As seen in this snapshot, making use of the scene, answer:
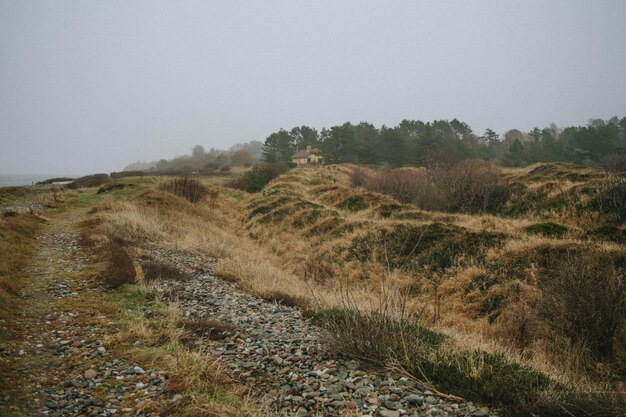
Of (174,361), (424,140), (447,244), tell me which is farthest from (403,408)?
(424,140)

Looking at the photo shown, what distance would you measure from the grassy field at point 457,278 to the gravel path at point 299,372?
425 mm

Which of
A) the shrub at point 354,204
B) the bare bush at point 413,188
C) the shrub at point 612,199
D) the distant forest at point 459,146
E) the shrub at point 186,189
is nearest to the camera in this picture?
the shrub at point 612,199

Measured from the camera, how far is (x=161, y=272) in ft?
37.7

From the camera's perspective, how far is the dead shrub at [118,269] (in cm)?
1018

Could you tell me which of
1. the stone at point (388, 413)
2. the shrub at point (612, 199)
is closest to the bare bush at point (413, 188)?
the shrub at point (612, 199)

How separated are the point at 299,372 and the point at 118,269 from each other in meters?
7.62

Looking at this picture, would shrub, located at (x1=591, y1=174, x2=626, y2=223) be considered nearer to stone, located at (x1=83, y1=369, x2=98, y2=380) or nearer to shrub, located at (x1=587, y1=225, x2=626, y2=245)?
shrub, located at (x1=587, y1=225, x2=626, y2=245)

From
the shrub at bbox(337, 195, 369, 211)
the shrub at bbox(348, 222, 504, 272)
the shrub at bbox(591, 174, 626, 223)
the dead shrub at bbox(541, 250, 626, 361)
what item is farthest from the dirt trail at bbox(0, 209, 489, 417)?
the shrub at bbox(591, 174, 626, 223)

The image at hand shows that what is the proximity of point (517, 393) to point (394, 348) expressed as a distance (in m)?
1.82

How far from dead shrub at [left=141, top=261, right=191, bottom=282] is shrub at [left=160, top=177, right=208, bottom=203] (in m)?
21.7

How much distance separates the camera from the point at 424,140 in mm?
70562

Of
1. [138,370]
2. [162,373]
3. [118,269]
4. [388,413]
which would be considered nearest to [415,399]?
[388,413]

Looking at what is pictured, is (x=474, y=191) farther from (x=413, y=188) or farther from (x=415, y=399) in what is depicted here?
(x=415, y=399)

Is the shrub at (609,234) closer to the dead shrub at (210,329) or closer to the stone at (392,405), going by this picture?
the stone at (392,405)
